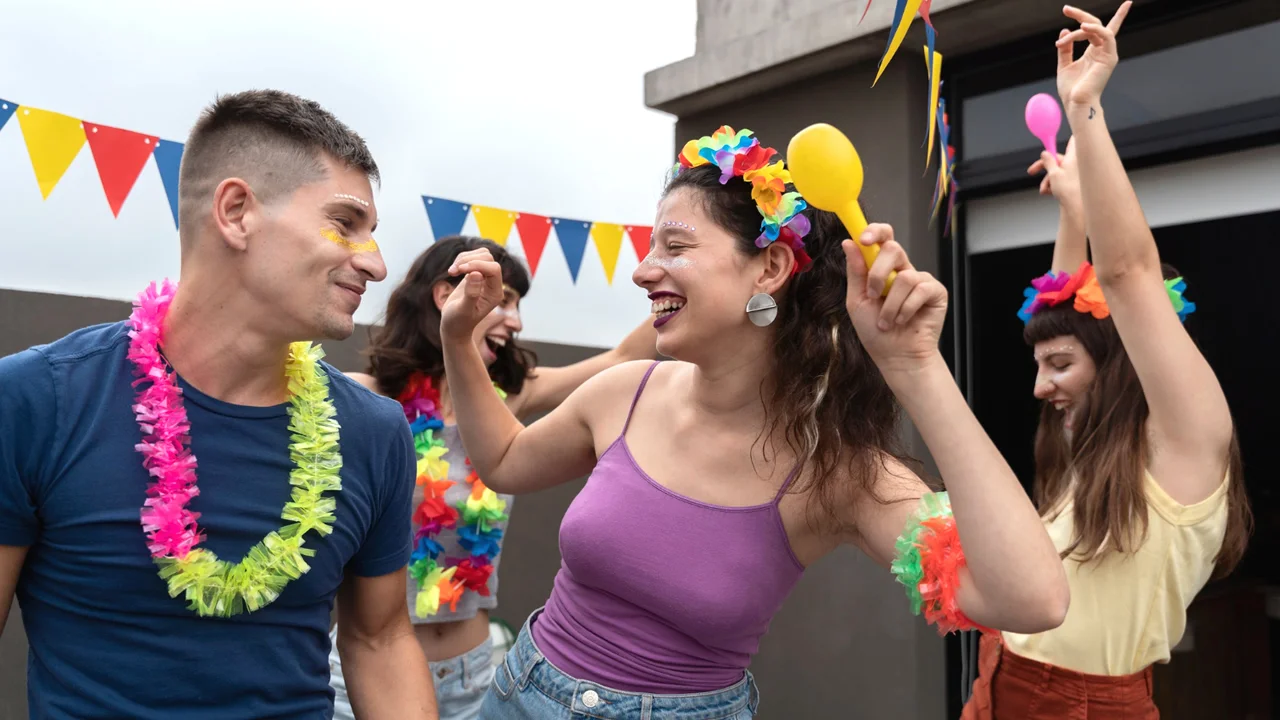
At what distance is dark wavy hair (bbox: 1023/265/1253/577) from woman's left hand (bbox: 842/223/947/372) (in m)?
1.18

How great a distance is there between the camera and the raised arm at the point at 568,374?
362cm

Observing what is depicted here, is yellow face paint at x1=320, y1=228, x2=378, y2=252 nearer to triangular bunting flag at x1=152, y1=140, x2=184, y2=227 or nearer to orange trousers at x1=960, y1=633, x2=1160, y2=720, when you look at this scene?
orange trousers at x1=960, y1=633, x2=1160, y2=720

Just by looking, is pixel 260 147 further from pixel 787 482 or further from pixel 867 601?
pixel 867 601

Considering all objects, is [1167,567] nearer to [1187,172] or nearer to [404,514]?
[404,514]

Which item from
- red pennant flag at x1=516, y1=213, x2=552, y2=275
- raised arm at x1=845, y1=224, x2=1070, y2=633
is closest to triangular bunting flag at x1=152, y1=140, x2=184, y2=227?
red pennant flag at x1=516, y1=213, x2=552, y2=275

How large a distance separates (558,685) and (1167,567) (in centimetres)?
150

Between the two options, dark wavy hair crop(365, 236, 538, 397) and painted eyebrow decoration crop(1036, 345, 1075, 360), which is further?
dark wavy hair crop(365, 236, 538, 397)

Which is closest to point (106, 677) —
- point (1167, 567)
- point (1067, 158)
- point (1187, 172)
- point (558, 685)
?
point (558, 685)

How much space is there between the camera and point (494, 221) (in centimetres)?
→ 514

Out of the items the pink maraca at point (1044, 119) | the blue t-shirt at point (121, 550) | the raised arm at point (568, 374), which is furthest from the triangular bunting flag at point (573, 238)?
the blue t-shirt at point (121, 550)

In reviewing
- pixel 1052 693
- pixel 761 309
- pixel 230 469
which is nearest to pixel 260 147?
pixel 230 469

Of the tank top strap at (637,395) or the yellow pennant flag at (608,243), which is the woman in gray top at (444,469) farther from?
the yellow pennant flag at (608,243)

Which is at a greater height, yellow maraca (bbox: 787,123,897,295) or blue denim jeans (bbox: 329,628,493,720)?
yellow maraca (bbox: 787,123,897,295)

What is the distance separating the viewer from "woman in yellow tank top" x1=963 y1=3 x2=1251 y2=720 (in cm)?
211
